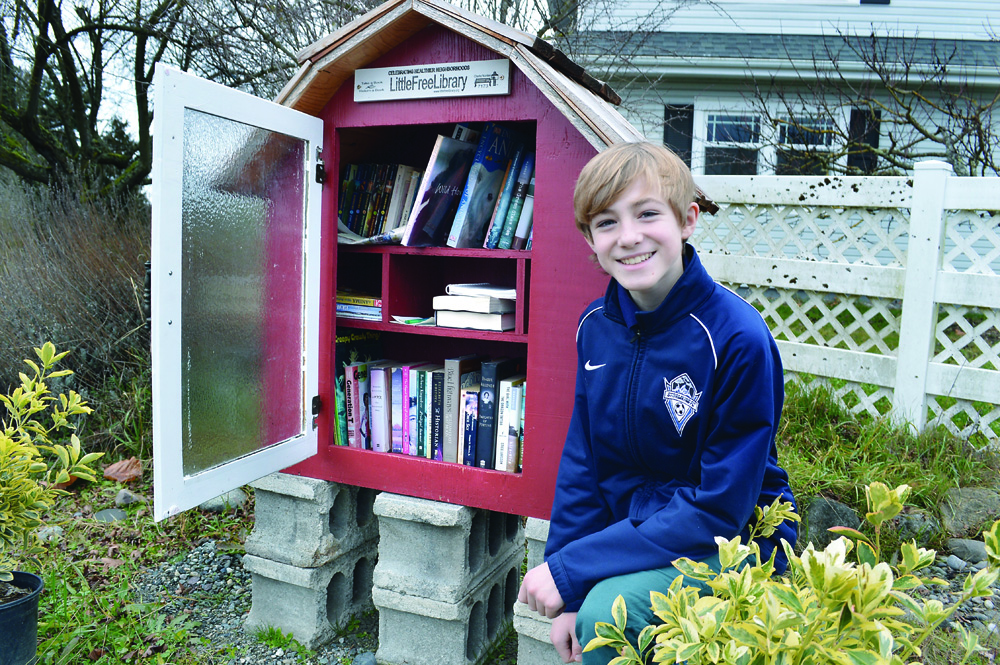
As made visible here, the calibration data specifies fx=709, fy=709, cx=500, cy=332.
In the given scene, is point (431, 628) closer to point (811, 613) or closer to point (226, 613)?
point (226, 613)

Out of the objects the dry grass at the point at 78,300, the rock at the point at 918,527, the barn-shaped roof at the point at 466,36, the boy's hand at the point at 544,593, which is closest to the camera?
the boy's hand at the point at 544,593

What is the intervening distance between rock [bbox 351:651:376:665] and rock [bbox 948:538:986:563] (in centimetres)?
278

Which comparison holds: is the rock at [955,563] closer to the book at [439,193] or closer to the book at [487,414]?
the book at [487,414]

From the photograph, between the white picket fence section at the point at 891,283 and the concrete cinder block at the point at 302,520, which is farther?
the white picket fence section at the point at 891,283

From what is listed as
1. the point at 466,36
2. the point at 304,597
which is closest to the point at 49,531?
the point at 304,597

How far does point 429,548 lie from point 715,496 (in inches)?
55.2

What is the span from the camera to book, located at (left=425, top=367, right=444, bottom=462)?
2.91 metres

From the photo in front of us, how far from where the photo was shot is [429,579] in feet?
9.14

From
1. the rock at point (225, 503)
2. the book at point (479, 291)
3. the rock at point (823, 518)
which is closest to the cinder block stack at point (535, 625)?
the book at point (479, 291)

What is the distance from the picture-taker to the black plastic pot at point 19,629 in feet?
7.84

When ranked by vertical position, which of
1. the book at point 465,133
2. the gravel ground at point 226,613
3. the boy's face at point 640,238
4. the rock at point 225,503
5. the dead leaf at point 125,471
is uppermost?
the book at point 465,133

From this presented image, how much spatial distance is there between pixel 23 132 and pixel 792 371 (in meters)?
8.29

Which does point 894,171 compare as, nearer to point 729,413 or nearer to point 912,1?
point 912,1

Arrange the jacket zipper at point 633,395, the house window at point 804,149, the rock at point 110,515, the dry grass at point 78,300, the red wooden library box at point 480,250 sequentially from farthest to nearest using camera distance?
1. the house window at point 804,149
2. the dry grass at point 78,300
3. the rock at point 110,515
4. the red wooden library box at point 480,250
5. the jacket zipper at point 633,395
